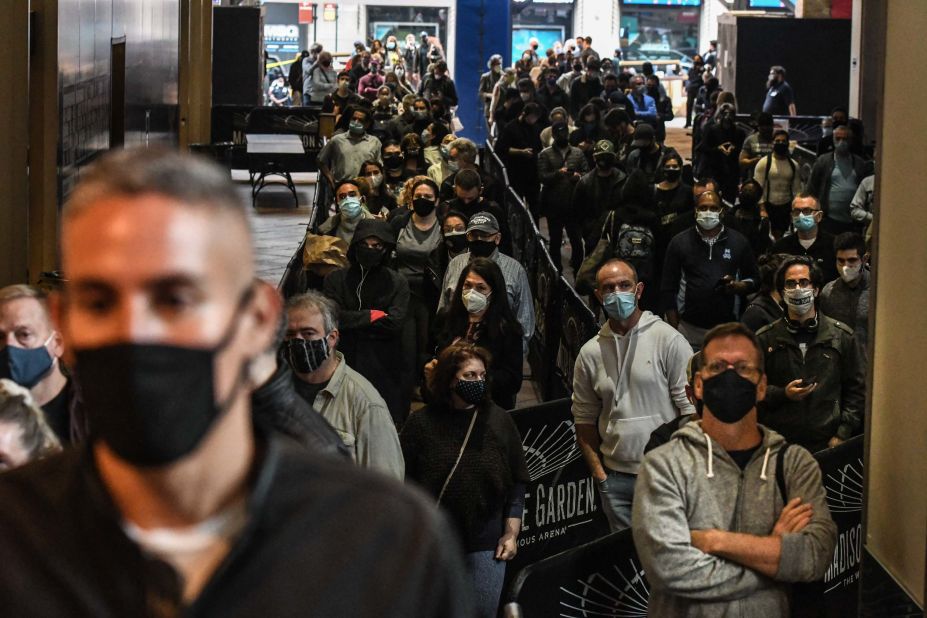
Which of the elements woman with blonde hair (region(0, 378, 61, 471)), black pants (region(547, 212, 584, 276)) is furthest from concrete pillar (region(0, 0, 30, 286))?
black pants (region(547, 212, 584, 276))

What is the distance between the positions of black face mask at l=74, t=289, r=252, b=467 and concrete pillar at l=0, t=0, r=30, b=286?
893 cm

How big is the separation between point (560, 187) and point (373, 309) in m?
8.26

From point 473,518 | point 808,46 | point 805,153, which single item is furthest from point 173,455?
point 808,46

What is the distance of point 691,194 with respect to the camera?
48.1 feet

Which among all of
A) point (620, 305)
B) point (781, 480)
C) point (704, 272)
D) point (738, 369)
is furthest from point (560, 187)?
point (781, 480)

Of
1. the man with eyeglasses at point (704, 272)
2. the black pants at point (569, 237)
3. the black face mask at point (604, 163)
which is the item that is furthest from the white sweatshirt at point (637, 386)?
the black pants at point (569, 237)

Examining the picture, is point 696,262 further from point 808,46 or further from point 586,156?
point 808,46

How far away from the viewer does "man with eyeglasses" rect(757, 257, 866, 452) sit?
8.07m

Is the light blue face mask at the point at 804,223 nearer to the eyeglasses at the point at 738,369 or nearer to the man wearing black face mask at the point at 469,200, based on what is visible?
the man wearing black face mask at the point at 469,200

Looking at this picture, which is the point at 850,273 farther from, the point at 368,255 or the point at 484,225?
the point at 368,255

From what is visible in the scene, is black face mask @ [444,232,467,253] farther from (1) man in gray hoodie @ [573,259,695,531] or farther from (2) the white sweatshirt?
(2) the white sweatshirt

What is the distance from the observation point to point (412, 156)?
17.9 metres

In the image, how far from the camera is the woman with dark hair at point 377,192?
16047 mm

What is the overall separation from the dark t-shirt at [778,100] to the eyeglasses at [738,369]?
24.4 meters
